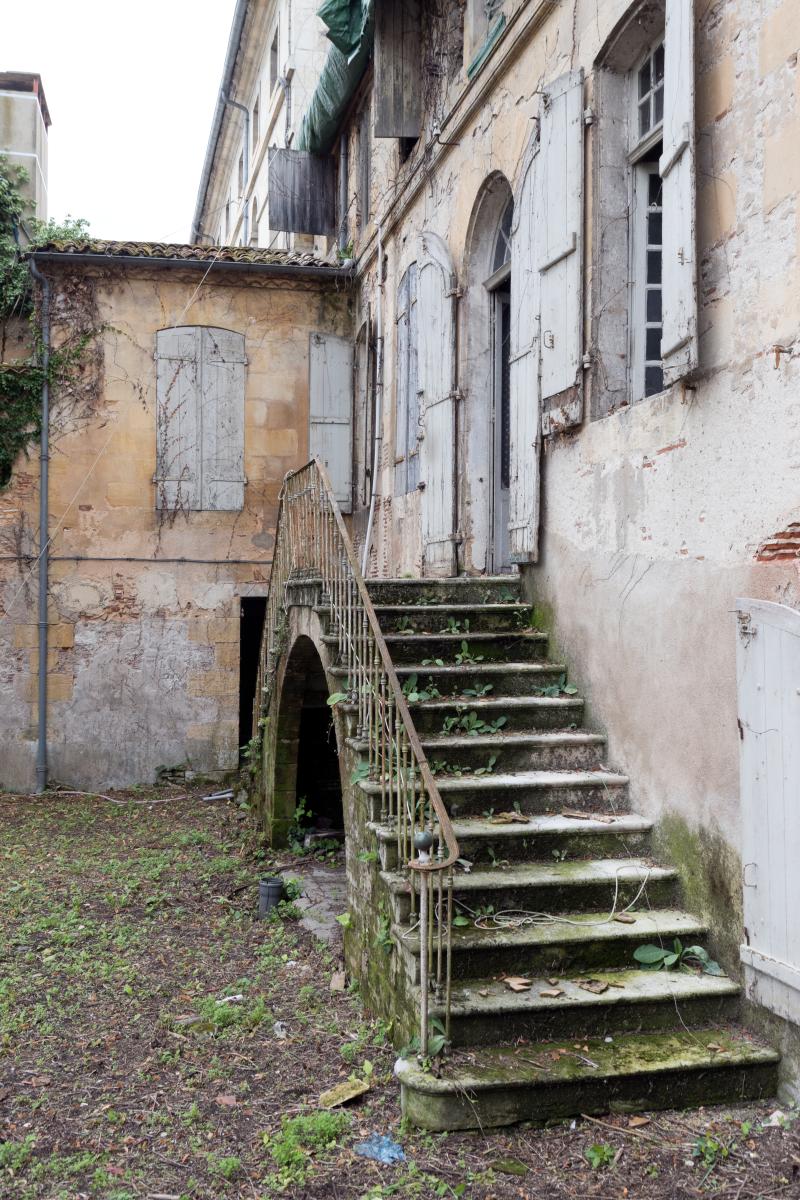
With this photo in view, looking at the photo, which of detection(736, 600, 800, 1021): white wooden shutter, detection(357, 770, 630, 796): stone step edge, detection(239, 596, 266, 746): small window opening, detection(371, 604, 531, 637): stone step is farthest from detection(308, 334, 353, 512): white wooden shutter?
detection(736, 600, 800, 1021): white wooden shutter

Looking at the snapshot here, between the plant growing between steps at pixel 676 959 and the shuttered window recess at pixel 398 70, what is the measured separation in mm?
7820

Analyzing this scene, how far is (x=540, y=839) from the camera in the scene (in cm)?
514

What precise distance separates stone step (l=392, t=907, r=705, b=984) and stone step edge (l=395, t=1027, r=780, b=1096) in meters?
0.38

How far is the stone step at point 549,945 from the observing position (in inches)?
176

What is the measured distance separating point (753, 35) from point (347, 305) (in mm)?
8760

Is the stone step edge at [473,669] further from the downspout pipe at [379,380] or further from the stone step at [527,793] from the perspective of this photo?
the downspout pipe at [379,380]

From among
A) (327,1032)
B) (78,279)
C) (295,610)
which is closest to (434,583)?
(295,610)

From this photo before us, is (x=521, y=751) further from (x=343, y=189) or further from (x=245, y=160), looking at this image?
(x=245, y=160)

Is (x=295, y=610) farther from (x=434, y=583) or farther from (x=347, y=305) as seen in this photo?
(x=347, y=305)

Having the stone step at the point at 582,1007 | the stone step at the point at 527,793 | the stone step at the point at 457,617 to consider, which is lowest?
the stone step at the point at 582,1007

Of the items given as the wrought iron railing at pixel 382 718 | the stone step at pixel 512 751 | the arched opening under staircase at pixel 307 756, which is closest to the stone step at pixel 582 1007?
the wrought iron railing at pixel 382 718

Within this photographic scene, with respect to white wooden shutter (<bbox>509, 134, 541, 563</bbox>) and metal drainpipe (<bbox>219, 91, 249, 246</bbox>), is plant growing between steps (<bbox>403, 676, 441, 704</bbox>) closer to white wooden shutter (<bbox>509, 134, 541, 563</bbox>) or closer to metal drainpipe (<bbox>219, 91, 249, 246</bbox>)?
white wooden shutter (<bbox>509, 134, 541, 563</bbox>)

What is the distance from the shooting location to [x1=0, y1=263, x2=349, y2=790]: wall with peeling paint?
12.1m

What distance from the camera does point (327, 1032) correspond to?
5.10 metres
